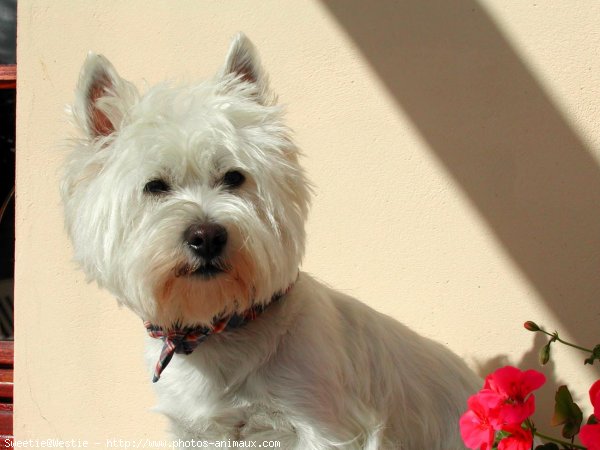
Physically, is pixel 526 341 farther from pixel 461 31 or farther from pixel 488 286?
pixel 461 31

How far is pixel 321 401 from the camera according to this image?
4.88 ft

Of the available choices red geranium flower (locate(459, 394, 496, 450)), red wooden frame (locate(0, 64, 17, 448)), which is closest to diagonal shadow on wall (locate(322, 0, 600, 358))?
red geranium flower (locate(459, 394, 496, 450))

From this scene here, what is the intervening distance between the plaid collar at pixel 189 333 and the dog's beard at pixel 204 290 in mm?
44

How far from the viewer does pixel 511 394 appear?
140cm

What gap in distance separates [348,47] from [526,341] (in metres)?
1.12

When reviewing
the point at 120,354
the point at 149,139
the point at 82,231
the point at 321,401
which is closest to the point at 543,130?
the point at 321,401

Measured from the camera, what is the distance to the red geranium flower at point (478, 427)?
1379 millimetres

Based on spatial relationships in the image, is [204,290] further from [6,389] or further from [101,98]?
[6,389]

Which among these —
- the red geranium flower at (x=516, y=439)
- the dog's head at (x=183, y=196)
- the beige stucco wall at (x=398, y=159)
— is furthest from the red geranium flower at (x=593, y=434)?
the dog's head at (x=183, y=196)

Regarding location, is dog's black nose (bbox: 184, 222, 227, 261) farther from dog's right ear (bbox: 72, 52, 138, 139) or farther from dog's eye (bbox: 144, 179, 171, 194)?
dog's right ear (bbox: 72, 52, 138, 139)

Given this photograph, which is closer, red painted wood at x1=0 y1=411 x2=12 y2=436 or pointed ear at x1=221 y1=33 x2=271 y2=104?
pointed ear at x1=221 y1=33 x2=271 y2=104

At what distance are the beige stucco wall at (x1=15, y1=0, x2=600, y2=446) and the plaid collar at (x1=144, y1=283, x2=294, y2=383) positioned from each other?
64 cm

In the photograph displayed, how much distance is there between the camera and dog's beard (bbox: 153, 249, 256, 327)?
1332mm

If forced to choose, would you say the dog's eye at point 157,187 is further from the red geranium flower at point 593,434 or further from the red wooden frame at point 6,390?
the red wooden frame at point 6,390
